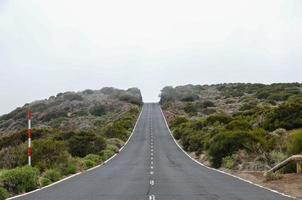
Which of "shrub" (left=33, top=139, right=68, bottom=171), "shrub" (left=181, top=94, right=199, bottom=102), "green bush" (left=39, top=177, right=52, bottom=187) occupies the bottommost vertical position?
"green bush" (left=39, top=177, right=52, bottom=187)

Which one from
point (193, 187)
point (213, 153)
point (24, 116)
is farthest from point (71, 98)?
point (193, 187)

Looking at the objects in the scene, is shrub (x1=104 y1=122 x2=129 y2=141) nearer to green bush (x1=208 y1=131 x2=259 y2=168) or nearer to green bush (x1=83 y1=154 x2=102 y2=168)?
green bush (x1=83 y1=154 x2=102 y2=168)

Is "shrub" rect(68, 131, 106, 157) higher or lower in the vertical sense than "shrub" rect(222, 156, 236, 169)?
higher

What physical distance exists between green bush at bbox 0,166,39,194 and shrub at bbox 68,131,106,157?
24.3m

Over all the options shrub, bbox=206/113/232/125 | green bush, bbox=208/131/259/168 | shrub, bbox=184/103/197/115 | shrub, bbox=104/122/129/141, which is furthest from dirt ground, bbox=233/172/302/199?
shrub, bbox=184/103/197/115

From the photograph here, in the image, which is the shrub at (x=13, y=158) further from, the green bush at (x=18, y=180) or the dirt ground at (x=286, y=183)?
the dirt ground at (x=286, y=183)

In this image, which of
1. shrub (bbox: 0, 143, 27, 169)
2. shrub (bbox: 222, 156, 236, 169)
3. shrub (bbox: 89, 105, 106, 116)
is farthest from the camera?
shrub (bbox: 89, 105, 106, 116)

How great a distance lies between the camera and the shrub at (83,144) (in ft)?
148

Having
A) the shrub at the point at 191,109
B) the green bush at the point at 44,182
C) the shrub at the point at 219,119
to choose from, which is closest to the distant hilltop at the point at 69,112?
the shrub at the point at 191,109

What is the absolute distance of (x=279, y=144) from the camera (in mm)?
33219

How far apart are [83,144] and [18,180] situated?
85.6 ft

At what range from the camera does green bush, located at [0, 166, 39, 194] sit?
1923cm

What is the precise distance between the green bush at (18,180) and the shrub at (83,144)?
79.9 feet

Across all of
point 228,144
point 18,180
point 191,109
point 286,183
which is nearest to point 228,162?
point 228,144
